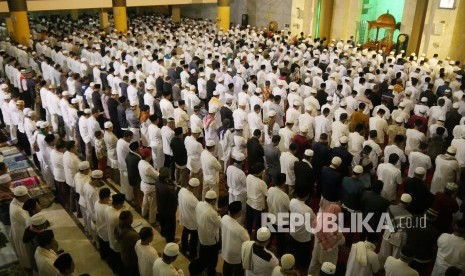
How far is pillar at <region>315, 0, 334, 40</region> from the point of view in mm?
21250

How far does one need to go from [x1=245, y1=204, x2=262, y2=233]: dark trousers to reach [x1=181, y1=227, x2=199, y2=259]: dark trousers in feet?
3.10

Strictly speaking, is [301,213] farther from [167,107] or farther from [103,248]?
[167,107]

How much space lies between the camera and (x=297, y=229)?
5.51m

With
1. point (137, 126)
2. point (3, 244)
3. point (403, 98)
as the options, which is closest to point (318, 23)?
point (403, 98)

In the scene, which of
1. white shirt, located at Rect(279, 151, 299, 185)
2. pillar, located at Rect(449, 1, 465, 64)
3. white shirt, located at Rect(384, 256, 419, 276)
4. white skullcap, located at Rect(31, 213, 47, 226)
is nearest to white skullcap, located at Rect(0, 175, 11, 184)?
white skullcap, located at Rect(31, 213, 47, 226)

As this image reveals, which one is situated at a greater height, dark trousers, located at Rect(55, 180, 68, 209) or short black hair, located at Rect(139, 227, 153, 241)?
short black hair, located at Rect(139, 227, 153, 241)

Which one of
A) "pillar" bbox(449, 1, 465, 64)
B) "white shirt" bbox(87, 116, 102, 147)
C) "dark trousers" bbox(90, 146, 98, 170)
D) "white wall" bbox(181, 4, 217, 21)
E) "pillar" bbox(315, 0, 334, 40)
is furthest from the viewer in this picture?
"white wall" bbox(181, 4, 217, 21)

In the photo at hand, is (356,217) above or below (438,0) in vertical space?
below

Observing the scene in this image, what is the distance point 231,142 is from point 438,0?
13.3m

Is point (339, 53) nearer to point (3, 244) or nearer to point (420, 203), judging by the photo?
point (420, 203)

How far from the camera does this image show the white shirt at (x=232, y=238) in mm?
5074

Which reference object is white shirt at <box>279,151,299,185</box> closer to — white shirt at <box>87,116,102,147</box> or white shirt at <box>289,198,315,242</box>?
white shirt at <box>289,198,315,242</box>

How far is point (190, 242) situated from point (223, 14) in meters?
19.5

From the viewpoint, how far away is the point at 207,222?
5410 mm
